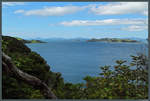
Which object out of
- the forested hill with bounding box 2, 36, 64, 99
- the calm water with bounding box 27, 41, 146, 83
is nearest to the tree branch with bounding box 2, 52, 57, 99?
the forested hill with bounding box 2, 36, 64, 99

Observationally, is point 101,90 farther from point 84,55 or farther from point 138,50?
point 84,55

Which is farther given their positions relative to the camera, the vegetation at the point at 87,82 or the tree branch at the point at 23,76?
the vegetation at the point at 87,82

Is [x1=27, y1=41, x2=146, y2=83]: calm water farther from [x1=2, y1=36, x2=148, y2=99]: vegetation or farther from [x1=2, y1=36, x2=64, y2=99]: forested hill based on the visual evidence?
[x1=2, y1=36, x2=148, y2=99]: vegetation

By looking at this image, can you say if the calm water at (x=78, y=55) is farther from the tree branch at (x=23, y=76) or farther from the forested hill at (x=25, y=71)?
the tree branch at (x=23, y=76)

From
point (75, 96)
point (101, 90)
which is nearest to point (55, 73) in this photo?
point (75, 96)

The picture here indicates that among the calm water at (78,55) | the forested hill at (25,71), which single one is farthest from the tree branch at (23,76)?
the calm water at (78,55)

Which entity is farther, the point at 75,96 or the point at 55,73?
the point at 55,73

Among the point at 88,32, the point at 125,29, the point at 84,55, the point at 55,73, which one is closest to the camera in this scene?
the point at 55,73

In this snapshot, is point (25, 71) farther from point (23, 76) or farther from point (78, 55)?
point (78, 55)
